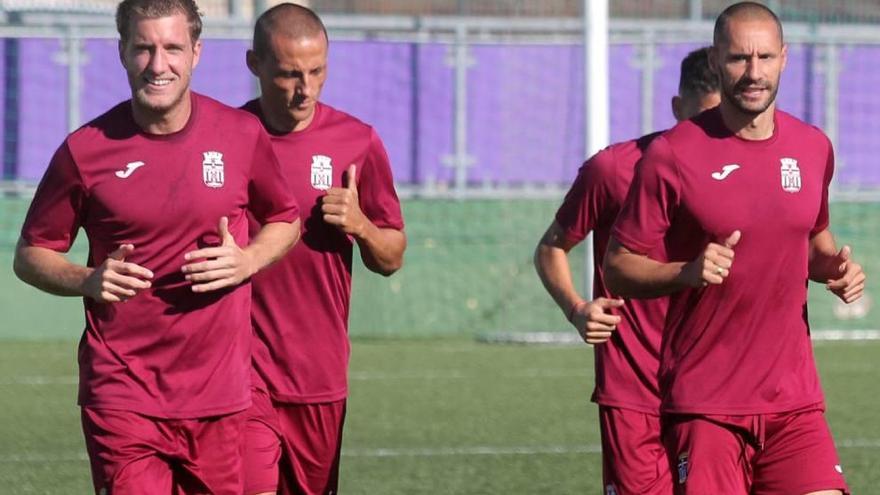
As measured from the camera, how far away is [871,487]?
31.2ft

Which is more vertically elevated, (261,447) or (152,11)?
(152,11)

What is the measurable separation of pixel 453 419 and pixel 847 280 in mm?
6066

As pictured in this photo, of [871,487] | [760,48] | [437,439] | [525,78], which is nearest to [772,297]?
[760,48]

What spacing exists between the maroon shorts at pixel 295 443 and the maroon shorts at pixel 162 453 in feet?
2.55

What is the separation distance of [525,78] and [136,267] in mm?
12632

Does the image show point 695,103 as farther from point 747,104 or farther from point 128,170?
point 128,170

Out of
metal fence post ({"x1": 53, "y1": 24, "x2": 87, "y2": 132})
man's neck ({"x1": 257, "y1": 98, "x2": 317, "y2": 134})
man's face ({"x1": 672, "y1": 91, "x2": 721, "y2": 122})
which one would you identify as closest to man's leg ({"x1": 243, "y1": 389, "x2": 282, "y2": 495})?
man's neck ({"x1": 257, "y1": 98, "x2": 317, "y2": 134})

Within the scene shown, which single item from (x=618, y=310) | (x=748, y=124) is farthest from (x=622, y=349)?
(x=748, y=124)

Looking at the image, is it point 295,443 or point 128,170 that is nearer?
point 128,170

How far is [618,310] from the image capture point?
6.71 meters

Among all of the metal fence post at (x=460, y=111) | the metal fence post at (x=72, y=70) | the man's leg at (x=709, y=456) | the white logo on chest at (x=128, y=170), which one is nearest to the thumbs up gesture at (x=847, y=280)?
the man's leg at (x=709, y=456)

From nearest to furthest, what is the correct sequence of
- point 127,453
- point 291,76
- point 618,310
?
1. point 127,453
2. point 291,76
3. point 618,310

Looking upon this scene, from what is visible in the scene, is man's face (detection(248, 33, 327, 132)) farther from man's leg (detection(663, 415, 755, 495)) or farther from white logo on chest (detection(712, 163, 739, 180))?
man's leg (detection(663, 415, 755, 495))

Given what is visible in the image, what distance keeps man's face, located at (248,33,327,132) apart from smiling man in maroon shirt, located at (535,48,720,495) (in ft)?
3.27
